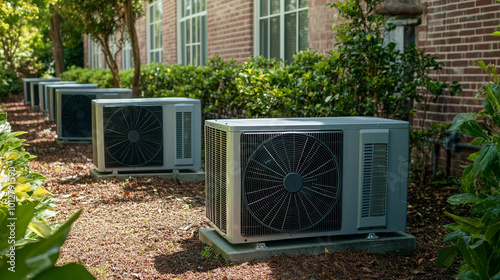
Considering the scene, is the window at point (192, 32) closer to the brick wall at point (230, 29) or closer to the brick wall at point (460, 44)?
the brick wall at point (230, 29)

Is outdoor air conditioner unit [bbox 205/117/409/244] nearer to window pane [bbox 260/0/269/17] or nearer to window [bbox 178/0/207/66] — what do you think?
window pane [bbox 260/0/269/17]

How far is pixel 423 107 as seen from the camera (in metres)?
6.60

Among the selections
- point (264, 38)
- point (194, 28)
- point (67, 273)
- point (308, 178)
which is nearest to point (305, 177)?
point (308, 178)

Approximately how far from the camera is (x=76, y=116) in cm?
1012

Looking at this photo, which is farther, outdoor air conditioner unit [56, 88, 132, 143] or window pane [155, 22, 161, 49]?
window pane [155, 22, 161, 49]

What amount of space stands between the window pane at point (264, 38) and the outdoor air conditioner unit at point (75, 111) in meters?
2.62

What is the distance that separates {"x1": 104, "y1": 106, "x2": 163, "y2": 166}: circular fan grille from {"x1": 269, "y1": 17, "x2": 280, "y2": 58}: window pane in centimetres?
398

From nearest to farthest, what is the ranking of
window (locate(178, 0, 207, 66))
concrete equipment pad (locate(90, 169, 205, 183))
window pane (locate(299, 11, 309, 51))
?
1. concrete equipment pad (locate(90, 169, 205, 183))
2. window pane (locate(299, 11, 309, 51))
3. window (locate(178, 0, 207, 66))

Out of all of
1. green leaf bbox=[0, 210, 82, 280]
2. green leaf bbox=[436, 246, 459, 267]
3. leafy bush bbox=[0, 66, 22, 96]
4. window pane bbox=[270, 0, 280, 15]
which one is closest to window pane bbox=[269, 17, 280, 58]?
window pane bbox=[270, 0, 280, 15]

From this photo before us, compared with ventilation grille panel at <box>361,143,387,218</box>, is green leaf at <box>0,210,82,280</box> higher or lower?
higher

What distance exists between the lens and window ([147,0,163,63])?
17344 millimetres

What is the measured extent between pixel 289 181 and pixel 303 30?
581 centimetres

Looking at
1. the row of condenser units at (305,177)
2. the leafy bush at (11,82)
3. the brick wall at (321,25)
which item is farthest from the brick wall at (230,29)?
the leafy bush at (11,82)

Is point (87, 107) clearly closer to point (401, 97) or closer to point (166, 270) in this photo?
point (401, 97)
